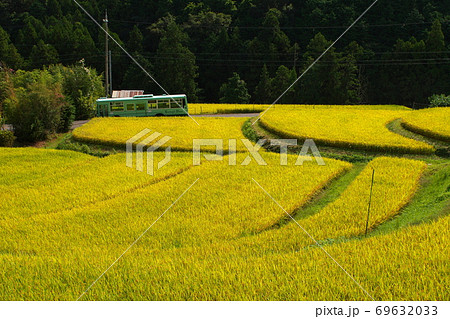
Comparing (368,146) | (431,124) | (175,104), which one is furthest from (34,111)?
(431,124)

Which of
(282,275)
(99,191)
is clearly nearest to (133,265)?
(282,275)

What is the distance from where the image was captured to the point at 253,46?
55.8 m

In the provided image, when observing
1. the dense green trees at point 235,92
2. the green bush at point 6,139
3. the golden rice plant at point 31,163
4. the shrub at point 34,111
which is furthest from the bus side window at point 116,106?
the dense green trees at point 235,92

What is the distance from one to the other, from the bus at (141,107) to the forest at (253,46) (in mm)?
23840

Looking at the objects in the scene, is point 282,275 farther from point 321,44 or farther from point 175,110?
point 321,44

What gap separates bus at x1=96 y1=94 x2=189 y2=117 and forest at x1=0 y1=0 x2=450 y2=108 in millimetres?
23840

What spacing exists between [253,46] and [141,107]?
3227cm

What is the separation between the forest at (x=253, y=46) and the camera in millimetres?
47688

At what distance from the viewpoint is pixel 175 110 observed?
91.1ft

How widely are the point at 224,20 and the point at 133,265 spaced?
5829 cm

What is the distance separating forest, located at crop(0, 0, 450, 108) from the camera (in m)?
47.7

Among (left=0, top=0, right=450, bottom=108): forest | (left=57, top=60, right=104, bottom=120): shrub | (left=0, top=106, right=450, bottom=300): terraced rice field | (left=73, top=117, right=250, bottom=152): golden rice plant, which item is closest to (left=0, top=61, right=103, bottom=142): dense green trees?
(left=73, top=117, right=250, bottom=152): golden rice plant

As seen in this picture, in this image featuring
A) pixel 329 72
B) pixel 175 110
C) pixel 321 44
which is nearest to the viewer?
pixel 175 110

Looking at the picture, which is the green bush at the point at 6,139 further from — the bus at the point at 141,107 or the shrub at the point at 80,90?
the shrub at the point at 80,90
